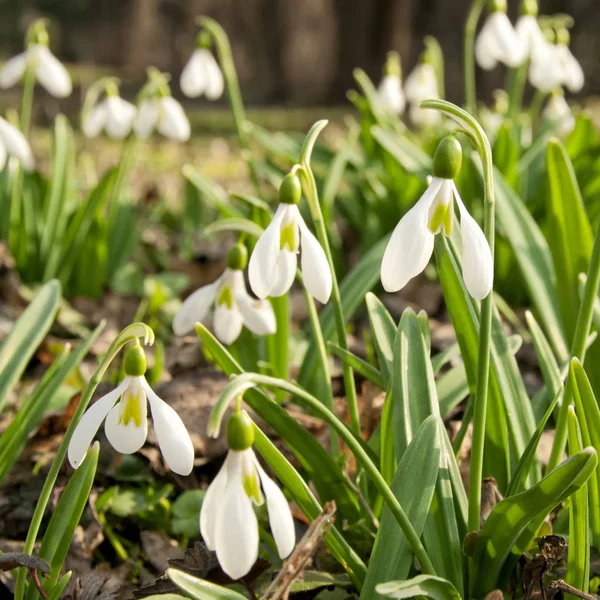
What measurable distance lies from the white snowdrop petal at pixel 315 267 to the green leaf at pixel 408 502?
239 millimetres

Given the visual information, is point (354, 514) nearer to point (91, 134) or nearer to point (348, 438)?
point (348, 438)

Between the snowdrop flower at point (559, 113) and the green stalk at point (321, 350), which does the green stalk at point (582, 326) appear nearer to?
the green stalk at point (321, 350)

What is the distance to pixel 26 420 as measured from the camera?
1.53 m

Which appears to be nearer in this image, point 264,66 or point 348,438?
point 348,438

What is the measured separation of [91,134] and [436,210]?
6.38 ft

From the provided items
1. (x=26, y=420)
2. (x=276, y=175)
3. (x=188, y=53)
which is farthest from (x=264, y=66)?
(x=26, y=420)

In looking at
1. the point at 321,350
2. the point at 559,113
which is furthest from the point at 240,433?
the point at 559,113

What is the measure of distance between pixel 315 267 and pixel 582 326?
451 mm

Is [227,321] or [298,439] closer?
[298,439]

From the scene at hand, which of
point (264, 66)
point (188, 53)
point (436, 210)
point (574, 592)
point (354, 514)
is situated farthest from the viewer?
point (188, 53)

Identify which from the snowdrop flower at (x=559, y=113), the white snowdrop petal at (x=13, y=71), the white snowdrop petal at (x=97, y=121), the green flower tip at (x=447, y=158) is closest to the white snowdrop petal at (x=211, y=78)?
the white snowdrop petal at (x=97, y=121)

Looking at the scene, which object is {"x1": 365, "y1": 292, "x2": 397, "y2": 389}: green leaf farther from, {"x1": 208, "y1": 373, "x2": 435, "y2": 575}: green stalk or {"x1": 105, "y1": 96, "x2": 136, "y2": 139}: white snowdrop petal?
{"x1": 105, "y1": 96, "x2": 136, "y2": 139}: white snowdrop petal

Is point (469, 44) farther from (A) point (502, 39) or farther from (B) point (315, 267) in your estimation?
(B) point (315, 267)

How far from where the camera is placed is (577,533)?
1.25m
